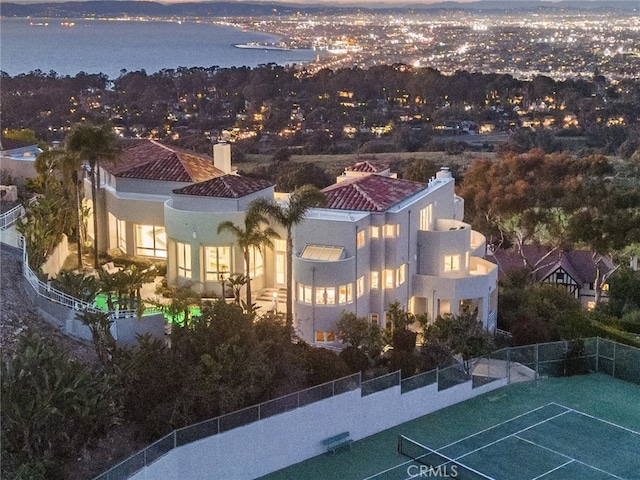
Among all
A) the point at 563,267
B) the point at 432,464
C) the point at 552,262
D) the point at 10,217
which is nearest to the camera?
the point at 432,464

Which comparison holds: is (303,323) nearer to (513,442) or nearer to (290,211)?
(290,211)

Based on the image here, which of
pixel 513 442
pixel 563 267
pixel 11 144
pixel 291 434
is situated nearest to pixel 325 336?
pixel 291 434

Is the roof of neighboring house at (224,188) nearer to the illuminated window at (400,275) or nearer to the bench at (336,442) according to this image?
the illuminated window at (400,275)

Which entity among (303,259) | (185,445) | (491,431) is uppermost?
(303,259)

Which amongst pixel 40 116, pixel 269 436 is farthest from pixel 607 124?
pixel 269 436

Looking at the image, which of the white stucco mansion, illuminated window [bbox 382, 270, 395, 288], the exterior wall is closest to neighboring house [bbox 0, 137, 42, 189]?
the exterior wall

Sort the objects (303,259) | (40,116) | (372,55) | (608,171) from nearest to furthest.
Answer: (303,259) → (608,171) → (40,116) → (372,55)

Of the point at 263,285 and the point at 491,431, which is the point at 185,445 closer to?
the point at 491,431
